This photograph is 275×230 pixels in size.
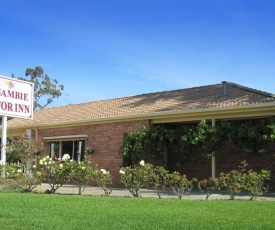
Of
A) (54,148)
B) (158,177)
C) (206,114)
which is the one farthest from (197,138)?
(54,148)

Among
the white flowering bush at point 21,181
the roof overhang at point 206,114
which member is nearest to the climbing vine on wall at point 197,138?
the roof overhang at point 206,114

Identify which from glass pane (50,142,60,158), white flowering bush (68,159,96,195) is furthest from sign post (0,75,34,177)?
white flowering bush (68,159,96,195)

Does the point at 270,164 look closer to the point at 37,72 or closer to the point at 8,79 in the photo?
the point at 8,79

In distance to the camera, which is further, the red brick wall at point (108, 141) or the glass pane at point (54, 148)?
the glass pane at point (54, 148)

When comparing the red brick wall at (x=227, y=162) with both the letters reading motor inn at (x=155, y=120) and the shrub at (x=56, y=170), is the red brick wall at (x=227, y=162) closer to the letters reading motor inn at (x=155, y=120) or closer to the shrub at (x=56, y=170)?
the letters reading motor inn at (x=155, y=120)

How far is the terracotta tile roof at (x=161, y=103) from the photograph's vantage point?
1629 centimetres

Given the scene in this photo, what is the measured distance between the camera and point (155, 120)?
696 inches

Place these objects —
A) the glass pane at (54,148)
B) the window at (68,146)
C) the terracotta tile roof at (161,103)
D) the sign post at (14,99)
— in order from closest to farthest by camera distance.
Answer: the terracotta tile roof at (161,103) < the sign post at (14,99) < the window at (68,146) < the glass pane at (54,148)

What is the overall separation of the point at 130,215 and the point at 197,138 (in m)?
8.04

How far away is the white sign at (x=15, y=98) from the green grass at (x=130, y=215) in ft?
27.7

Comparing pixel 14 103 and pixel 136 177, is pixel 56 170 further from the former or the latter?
pixel 14 103

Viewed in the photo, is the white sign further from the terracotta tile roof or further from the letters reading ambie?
the terracotta tile roof

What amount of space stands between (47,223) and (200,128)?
9477 millimetres

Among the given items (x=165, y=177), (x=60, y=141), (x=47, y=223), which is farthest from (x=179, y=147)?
(x=47, y=223)
